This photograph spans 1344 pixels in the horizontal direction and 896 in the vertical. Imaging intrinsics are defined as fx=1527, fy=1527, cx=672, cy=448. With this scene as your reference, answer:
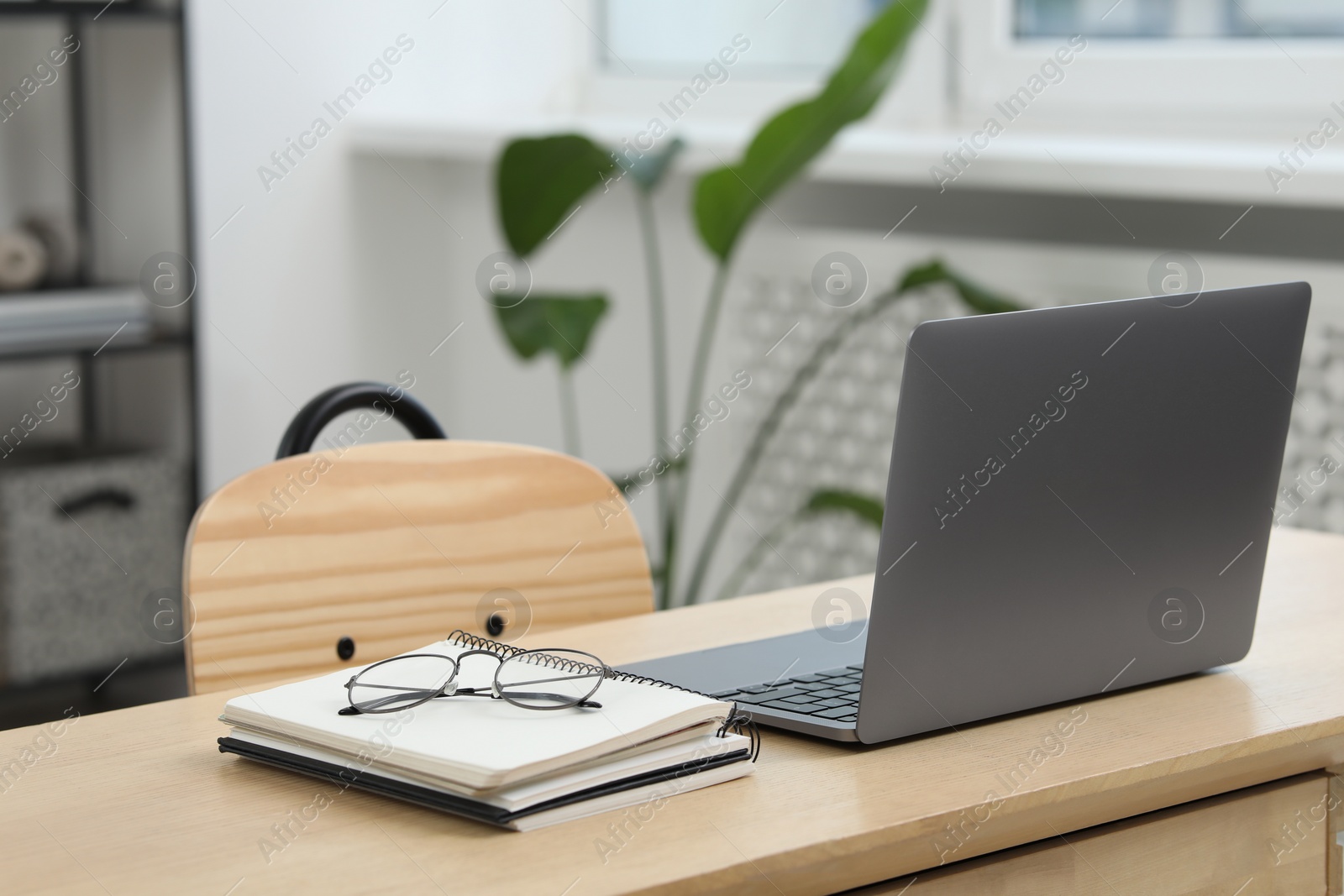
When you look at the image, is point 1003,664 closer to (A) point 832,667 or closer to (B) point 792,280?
(A) point 832,667

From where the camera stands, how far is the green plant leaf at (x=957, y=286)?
1940 mm

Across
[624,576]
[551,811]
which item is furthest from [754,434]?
[551,811]

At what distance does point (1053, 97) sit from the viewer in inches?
89.6

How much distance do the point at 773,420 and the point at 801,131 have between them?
0.47m

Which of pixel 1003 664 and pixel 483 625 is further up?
pixel 1003 664

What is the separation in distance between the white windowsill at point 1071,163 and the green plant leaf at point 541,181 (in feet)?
0.27

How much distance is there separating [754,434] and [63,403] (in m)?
1.29

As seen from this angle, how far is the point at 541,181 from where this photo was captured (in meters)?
2.22

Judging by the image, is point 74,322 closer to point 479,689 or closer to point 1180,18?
point 1180,18

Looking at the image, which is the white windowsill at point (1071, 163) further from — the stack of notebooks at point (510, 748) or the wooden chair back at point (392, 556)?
the stack of notebooks at point (510, 748)

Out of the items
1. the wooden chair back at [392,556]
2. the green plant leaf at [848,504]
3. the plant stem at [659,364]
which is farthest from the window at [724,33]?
the wooden chair back at [392,556]

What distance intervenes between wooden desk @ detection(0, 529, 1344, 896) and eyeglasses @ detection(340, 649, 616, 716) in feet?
0.20

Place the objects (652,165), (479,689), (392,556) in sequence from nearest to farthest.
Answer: (479,689) → (392,556) → (652,165)

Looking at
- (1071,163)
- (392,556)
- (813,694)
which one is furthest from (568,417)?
(813,694)
